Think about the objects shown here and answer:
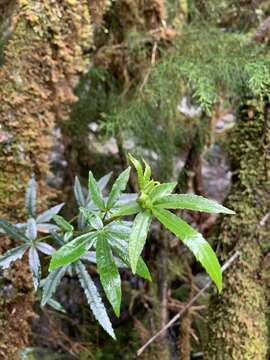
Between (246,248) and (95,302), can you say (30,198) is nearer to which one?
(95,302)

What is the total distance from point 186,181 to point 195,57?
0.56 meters

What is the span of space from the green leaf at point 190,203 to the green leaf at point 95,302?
1.05 ft

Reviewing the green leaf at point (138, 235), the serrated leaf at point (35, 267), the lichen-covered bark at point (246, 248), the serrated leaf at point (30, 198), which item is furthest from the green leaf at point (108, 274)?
the lichen-covered bark at point (246, 248)

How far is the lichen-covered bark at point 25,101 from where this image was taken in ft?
3.93

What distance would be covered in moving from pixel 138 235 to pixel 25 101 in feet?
2.27

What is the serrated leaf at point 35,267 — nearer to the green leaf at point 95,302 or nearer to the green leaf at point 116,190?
the green leaf at point 95,302

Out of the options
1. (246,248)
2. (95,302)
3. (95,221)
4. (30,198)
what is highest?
(95,221)

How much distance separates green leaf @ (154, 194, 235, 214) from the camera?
0.67m

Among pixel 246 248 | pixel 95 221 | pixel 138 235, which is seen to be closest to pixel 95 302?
pixel 95 221

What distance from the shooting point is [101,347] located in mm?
1838

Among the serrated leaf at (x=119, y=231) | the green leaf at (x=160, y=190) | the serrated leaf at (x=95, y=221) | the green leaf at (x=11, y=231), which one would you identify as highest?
the green leaf at (x=160, y=190)

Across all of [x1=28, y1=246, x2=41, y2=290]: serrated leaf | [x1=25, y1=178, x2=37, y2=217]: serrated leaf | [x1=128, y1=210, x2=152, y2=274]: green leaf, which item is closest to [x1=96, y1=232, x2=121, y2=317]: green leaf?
[x1=128, y1=210, x2=152, y2=274]: green leaf

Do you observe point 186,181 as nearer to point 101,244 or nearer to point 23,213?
point 23,213

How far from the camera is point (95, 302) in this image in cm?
95
